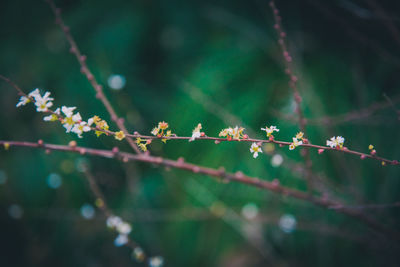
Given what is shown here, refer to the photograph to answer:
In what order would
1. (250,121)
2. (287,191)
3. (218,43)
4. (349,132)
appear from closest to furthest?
(287,191) < (349,132) < (250,121) < (218,43)

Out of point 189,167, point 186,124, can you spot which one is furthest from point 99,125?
point 186,124

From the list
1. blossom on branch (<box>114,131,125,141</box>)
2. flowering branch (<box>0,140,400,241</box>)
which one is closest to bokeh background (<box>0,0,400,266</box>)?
flowering branch (<box>0,140,400,241</box>)

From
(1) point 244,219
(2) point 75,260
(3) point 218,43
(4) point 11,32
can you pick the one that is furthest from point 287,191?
(4) point 11,32

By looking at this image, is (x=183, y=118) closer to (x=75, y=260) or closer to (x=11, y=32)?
(x=75, y=260)

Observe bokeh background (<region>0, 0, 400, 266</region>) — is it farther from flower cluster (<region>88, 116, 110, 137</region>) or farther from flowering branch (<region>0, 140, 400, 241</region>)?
flower cluster (<region>88, 116, 110, 137</region>)

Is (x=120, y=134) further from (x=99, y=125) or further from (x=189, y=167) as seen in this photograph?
(x=189, y=167)

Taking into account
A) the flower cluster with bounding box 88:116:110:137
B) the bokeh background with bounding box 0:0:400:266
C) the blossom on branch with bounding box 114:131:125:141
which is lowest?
the blossom on branch with bounding box 114:131:125:141

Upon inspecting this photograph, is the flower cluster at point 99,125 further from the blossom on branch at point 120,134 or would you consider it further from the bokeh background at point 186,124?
the bokeh background at point 186,124

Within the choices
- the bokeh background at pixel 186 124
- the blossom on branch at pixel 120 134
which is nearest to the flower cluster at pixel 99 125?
the blossom on branch at pixel 120 134
